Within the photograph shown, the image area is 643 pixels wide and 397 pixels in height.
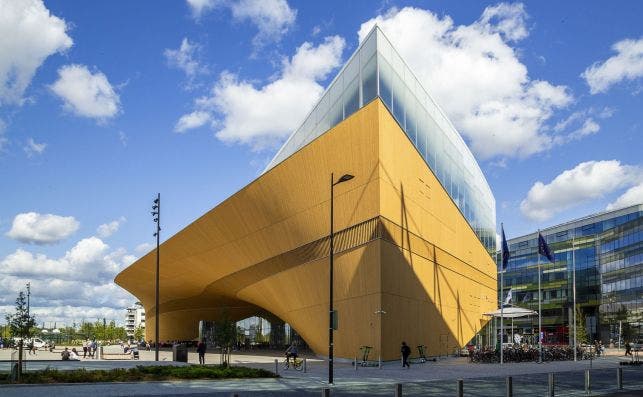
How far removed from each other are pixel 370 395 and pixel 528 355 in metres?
25.9

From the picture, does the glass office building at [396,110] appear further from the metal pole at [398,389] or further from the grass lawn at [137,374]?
the metal pole at [398,389]

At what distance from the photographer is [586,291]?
343 feet

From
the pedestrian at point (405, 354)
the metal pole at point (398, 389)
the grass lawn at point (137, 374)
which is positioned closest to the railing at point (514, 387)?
the metal pole at point (398, 389)

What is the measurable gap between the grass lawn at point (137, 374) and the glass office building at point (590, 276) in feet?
212

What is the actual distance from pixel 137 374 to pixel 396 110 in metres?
21.2

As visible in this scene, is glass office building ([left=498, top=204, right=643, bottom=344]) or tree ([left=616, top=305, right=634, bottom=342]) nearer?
tree ([left=616, top=305, right=634, bottom=342])

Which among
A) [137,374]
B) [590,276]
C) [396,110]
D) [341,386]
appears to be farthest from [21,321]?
[590,276]

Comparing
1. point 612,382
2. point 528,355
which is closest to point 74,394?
point 612,382

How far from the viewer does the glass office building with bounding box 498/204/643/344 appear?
87625 mm

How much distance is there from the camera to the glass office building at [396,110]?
35.6 m

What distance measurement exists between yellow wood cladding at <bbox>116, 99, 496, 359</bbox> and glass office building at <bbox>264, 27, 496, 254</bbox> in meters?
1.42

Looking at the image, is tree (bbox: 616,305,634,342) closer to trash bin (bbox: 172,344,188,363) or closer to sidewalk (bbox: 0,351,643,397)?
sidewalk (bbox: 0,351,643,397)

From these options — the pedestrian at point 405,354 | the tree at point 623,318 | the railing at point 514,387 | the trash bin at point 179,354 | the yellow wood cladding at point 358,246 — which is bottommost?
the tree at point 623,318

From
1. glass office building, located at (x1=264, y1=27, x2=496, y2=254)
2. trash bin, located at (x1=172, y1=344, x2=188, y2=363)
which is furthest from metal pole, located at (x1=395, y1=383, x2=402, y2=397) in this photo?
trash bin, located at (x1=172, y1=344, x2=188, y2=363)
